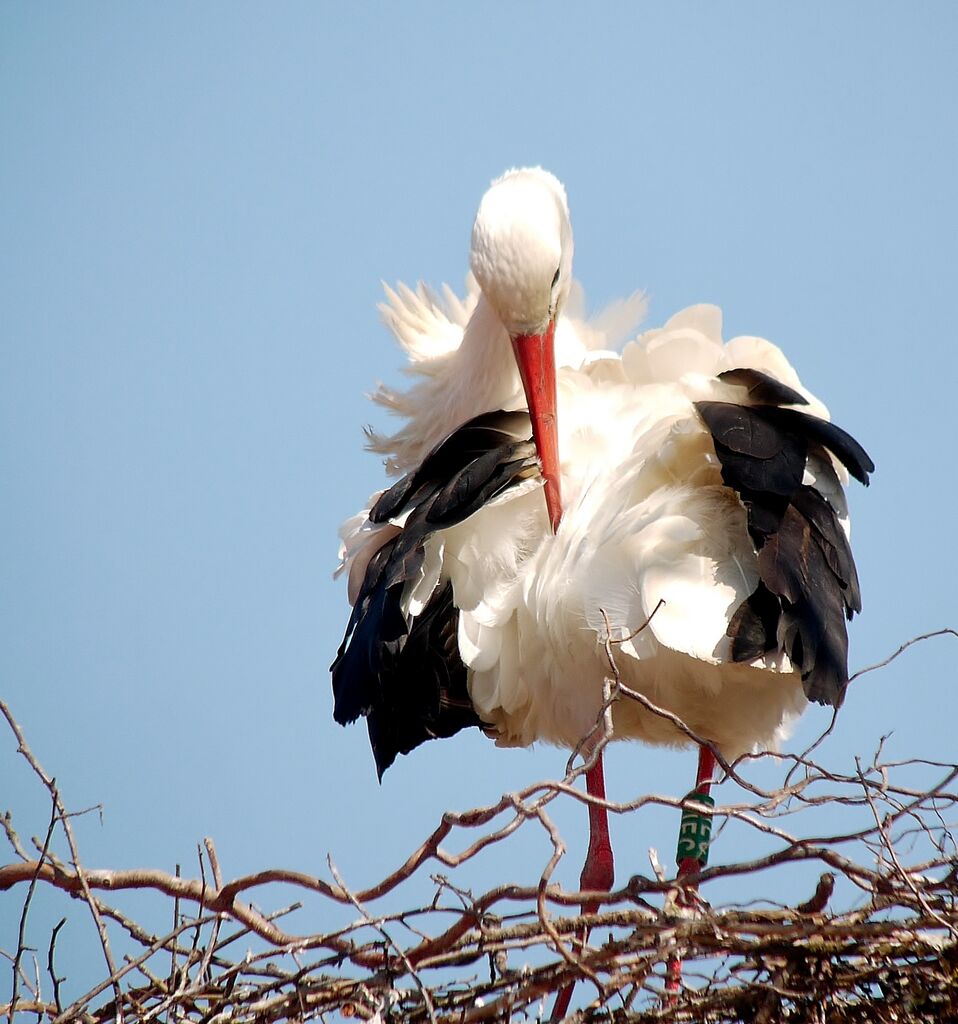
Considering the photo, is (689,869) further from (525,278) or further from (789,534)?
(525,278)

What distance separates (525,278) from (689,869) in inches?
53.5

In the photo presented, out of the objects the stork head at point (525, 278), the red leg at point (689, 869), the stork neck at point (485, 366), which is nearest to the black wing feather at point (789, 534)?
the red leg at point (689, 869)

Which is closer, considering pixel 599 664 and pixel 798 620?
pixel 798 620

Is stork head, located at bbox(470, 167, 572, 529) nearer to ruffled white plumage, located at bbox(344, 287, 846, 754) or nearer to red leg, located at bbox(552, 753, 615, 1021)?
ruffled white plumage, located at bbox(344, 287, 846, 754)

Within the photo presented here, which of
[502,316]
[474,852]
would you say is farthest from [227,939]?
[502,316]

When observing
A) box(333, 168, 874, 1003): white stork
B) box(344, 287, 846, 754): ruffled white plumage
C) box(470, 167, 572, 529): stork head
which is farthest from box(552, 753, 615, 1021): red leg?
box(470, 167, 572, 529): stork head

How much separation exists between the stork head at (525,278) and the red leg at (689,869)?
859 millimetres

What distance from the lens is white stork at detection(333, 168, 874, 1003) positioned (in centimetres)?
349

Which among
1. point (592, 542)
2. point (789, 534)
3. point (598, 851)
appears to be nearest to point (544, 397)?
point (592, 542)

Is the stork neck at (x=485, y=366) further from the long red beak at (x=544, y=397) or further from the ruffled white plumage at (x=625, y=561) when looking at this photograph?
the long red beak at (x=544, y=397)

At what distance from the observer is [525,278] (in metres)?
4.06

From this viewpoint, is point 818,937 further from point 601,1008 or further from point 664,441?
point 664,441

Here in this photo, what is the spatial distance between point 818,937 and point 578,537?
96cm

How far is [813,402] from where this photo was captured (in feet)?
13.5
